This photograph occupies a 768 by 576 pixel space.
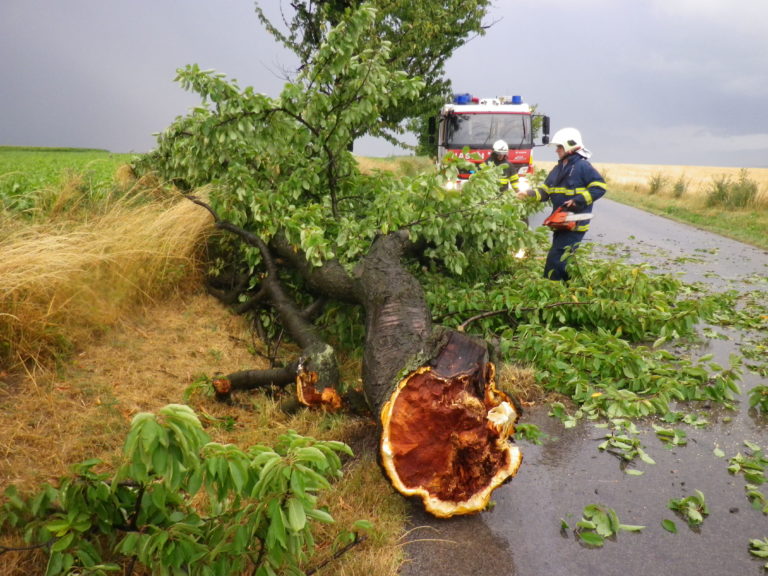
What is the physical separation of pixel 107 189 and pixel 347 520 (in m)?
6.07

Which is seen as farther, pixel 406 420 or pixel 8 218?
pixel 8 218

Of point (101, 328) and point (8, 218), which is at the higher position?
point (8, 218)

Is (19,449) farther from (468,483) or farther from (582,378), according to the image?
(582,378)

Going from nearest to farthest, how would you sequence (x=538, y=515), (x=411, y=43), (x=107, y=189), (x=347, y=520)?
1. (x=347, y=520)
2. (x=538, y=515)
3. (x=107, y=189)
4. (x=411, y=43)

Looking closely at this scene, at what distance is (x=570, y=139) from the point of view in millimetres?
7145

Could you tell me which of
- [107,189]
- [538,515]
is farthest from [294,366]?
[107,189]

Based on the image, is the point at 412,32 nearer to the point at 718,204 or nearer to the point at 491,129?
the point at 491,129

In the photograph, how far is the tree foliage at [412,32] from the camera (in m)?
16.5

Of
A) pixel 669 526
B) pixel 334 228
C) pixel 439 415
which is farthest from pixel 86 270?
pixel 669 526

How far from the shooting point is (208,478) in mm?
1920

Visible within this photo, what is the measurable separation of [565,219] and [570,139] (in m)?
1.13

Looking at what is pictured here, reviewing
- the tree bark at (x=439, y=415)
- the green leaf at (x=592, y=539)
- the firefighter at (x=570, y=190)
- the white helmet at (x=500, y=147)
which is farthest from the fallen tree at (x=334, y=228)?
the white helmet at (x=500, y=147)

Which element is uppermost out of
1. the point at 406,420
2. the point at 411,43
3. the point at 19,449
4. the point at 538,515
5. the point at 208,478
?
the point at 411,43

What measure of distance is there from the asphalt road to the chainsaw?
303cm
